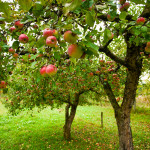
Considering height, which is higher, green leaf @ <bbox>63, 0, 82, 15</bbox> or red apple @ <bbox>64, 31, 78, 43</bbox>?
green leaf @ <bbox>63, 0, 82, 15</bbox>

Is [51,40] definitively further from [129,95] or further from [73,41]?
[129,95]

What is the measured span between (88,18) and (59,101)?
6.58 meters

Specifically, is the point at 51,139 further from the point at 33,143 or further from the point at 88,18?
the point at 88,18

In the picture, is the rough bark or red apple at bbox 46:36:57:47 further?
the rough bark

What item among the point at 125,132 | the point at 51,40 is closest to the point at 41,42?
the point at 51,40

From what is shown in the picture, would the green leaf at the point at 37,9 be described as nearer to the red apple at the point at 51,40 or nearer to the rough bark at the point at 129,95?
the red apple at the point at 51,40

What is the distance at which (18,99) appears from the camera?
5914mm

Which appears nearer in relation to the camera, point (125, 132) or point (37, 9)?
point (37, 9)

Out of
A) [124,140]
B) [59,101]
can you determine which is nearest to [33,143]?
[59,101]

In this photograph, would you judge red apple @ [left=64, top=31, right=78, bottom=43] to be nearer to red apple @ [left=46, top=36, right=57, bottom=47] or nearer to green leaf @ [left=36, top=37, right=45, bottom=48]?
red apple @ [left=46, top=36, right=57, bottom=47]

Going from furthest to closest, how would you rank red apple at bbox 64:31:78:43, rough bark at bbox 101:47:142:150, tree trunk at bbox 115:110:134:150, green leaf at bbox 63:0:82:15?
tree trunk at bbox 115:110:134:150, rough bark at bbox 101:47:142:150, red apple at bbox 64:31:78:43, green leaf at bbox 63:0:82:15

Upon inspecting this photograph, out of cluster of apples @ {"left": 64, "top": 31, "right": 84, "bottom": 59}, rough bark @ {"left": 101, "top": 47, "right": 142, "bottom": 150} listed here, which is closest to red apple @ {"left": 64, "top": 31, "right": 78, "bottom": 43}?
cluster of apples @ {"left": 64, "top": 31, "right": 84, "bottom": 59}

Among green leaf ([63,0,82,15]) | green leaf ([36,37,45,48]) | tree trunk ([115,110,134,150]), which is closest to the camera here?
green leaf ([63,0,82,15])

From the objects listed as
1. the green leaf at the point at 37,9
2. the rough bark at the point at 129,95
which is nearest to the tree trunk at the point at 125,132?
the rough bark at the point at 129,95
